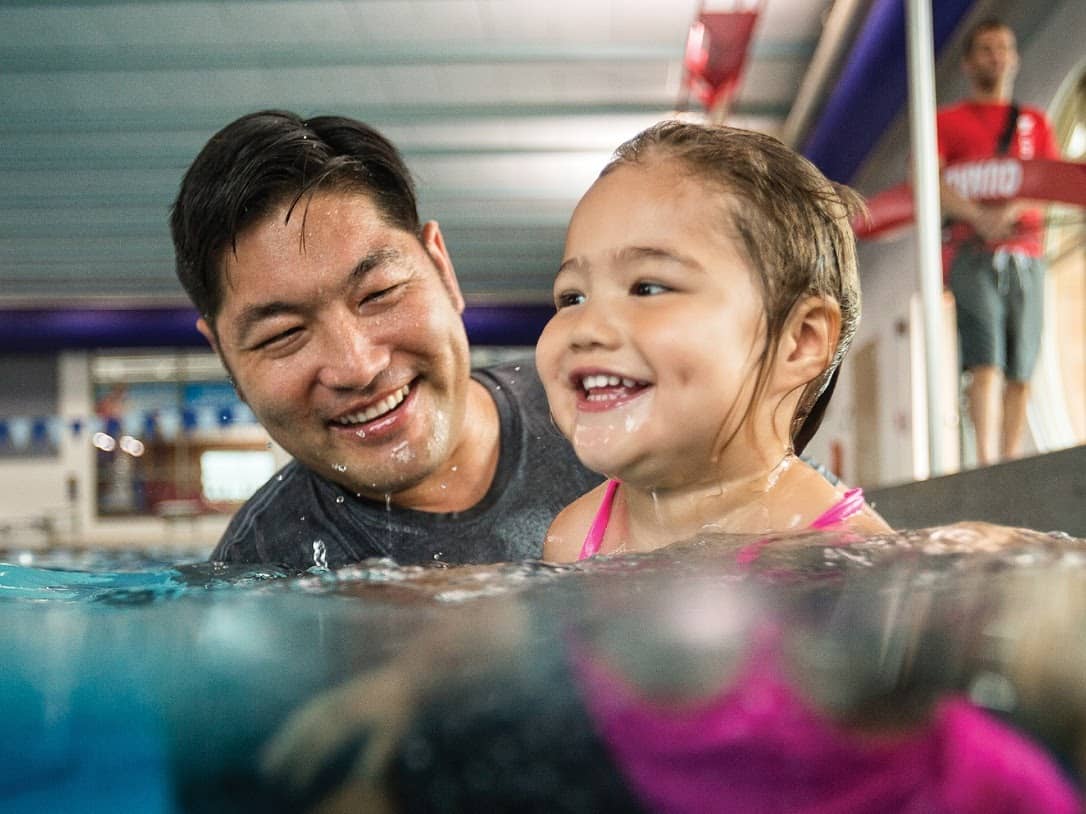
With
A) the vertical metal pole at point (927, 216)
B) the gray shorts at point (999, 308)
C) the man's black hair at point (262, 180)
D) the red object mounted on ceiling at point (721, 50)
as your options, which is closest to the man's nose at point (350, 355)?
the man's black hair at point (262, 180)

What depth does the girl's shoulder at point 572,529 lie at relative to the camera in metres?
1.97

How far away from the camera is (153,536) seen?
18.1 metres

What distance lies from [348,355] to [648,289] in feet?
2.37

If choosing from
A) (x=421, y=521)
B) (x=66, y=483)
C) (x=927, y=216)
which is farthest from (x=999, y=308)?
(x=66, y=483)

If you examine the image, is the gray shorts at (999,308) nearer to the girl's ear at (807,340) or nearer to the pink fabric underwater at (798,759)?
the girl's ear at (807,340)

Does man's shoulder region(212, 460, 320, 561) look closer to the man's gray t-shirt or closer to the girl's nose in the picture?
the man's gray t-shirt

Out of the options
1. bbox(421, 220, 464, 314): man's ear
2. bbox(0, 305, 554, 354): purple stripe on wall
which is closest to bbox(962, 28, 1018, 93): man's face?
bbox(421, 220, 464, 314): man's ear

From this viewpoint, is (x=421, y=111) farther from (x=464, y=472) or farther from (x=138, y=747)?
(x=138, y=747)

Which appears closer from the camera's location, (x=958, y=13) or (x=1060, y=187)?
(x=1060, y=187)

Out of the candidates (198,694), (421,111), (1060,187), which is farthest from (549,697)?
(421,111)

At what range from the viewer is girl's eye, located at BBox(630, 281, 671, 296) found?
162 centimetres

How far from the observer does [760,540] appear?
1.43 metres

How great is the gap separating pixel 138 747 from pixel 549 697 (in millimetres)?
367

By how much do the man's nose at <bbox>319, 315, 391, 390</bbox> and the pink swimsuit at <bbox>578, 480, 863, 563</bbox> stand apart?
1.76 ft
